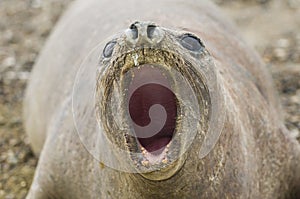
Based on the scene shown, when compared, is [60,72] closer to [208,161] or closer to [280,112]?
[280,112]

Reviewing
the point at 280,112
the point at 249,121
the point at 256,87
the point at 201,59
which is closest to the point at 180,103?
the point at 201,59

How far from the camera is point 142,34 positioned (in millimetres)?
2445

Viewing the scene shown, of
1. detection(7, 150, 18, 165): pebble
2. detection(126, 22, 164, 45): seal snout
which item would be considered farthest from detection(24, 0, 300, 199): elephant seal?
detection(7, 150, 18, 165): pebble

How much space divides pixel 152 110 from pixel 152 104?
0.02 metres

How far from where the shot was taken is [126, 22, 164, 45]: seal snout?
244cm

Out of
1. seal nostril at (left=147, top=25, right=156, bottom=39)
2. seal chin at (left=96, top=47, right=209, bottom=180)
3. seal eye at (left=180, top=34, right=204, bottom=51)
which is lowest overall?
seal chin at (left=96, top=47, right=209, bottom=180)

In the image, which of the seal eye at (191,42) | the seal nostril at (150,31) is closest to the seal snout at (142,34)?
the seal nostril at (150,31)

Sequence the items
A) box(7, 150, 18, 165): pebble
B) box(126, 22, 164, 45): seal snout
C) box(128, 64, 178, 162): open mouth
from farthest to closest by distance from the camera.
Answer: box(7, 150, 18, 165): pebble < box(128, 64, 178, 162): open mouth < box(126, 22, 164, 45): seal snout

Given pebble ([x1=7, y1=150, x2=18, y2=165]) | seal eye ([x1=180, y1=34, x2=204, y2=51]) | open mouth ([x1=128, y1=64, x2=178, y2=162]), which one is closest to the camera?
open mouth ([x1=128, y1=64, x2=178, y2=162])

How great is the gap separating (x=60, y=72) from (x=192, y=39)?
76.8 inches

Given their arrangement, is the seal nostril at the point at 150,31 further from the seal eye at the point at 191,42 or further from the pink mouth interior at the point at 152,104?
the seal eye at the point at 191,42

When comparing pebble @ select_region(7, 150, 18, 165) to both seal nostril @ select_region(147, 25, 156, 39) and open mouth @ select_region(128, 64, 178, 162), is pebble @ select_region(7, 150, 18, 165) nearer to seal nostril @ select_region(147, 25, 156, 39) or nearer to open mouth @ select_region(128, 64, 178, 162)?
open mouth @ select_region(128, 64, 178, 162)

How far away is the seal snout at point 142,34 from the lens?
244cm

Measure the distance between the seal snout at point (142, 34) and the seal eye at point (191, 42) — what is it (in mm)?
233
